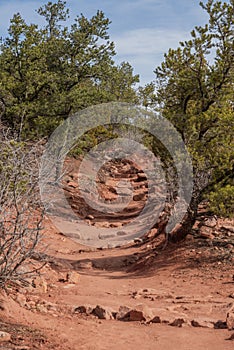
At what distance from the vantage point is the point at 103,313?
656 centimetres

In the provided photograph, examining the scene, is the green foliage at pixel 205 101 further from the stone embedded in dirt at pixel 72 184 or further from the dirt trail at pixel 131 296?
the stone embedded in dirt at pixel 72 184

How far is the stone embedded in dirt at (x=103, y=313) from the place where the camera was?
21.5 ft

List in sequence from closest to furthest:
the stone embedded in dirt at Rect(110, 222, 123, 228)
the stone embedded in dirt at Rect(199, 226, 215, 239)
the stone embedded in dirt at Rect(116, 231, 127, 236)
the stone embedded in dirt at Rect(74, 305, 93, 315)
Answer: the stone embedded in dirt at Rect(74, 305, 93, 315) → the stone embedded in dirt at Rect(199, 226, 215, 239) → the stone embedded in dirt at Rect(116, 231, 127, 236) → the stone embedded in dirt at Rect(110, 222, 123, 228)

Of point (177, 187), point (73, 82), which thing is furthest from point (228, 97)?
point (73, 82)

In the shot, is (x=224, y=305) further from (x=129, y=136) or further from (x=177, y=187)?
(x=129, y=136)

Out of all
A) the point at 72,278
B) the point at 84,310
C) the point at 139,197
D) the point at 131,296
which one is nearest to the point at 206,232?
the point at 131,296

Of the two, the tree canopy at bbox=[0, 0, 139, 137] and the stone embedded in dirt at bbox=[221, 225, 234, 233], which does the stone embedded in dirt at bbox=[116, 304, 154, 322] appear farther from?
the tree canopy at bbox=[0, 0, 139, 137]

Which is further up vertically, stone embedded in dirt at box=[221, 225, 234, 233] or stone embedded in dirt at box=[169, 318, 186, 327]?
stone embedded in dirt at box=[221, 225, 234, 233]

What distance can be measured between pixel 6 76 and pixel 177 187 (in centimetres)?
849

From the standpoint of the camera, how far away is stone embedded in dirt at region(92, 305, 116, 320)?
6.54 metres

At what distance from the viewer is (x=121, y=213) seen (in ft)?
65.6

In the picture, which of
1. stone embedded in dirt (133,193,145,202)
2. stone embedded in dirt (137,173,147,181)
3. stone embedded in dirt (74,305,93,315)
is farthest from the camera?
stone embedded in dirt (137,173,147,181)

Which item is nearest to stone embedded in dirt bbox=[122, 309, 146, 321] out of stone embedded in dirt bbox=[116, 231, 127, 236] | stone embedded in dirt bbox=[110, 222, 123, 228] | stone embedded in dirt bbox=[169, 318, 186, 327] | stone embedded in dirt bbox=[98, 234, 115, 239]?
stone embedded in dirt bbox=[169, 318, 186, 327]

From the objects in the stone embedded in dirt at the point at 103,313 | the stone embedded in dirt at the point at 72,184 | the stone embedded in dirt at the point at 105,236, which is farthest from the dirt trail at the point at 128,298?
the stone embedded in dirt at the point at 72,184
